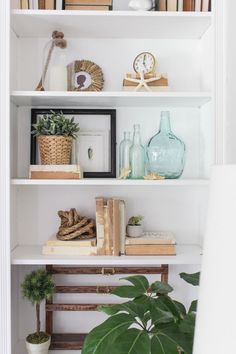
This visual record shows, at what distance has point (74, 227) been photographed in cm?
171

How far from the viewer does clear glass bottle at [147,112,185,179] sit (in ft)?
5.75

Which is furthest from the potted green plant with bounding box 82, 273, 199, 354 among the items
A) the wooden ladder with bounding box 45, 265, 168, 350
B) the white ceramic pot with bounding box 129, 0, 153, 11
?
the white ceramic pot with bounding box 129, 0, 153, 11

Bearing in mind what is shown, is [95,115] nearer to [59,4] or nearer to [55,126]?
[55,126]

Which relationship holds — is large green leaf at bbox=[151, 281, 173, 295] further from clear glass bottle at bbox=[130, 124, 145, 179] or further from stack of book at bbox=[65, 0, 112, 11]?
stack of book at bbox=[65, 0, 112, 11]

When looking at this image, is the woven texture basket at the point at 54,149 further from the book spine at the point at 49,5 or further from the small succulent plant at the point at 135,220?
the book spine at the point at 49,5

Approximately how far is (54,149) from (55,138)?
44 mm

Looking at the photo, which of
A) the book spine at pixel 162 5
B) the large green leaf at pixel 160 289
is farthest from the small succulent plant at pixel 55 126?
the large green leaf at pixel 160 289

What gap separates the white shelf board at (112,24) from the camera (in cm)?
159

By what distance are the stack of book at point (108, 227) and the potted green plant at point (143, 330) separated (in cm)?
55

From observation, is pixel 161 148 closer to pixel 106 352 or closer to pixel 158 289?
pixel 158 289

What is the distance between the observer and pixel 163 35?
5.97 ft

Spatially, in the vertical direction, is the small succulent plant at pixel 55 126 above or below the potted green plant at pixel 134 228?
above

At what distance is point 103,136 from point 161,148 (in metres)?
0.27

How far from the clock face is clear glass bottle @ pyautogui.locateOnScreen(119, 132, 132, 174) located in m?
0.28
